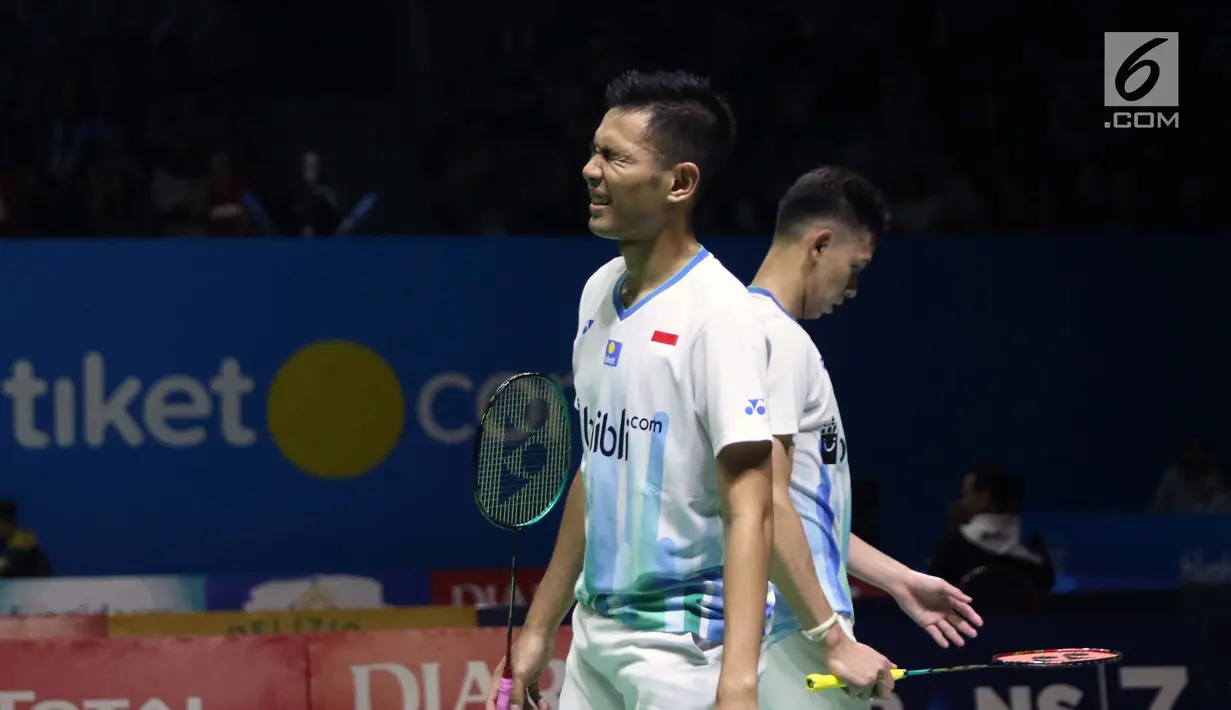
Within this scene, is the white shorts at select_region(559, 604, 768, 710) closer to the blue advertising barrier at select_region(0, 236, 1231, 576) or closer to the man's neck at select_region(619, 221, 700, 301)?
the man's neck at select_region(619, 221, 700, 301)

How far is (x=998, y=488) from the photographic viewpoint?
734 cm

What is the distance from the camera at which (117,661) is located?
18.9 ft

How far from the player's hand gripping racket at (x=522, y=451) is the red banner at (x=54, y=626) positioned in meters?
3.21

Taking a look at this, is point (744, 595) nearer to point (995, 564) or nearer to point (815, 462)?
point (815, 462)

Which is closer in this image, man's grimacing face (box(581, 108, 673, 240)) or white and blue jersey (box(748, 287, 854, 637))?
man's grimacing face (box(581, 108, 673, 240))

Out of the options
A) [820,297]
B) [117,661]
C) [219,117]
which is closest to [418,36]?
[219,117]

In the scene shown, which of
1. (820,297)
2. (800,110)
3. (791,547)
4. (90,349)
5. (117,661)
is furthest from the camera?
(800,110)

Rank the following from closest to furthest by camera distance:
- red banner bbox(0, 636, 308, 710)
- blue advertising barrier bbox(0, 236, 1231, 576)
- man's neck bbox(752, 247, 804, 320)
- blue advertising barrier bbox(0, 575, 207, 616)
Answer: man's neck bbox(752, 247, 804, 320)
red banner bbox(0, 636, 308, 710)
blue advertising barrier bbox(0, 575, 207, 616)
blue advertising barrier bbox(0, 236, 1231, 576)

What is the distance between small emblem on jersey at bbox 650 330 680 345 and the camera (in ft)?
9.57

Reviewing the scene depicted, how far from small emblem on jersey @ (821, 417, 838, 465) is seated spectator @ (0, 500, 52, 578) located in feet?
17.0

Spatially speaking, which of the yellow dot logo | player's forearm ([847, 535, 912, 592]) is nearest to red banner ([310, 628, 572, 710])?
player's forearm ([847, 535, 912, 592])

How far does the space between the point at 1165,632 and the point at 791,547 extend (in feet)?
9.78

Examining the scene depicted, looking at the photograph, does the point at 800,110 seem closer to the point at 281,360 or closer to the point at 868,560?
the point at 281,360

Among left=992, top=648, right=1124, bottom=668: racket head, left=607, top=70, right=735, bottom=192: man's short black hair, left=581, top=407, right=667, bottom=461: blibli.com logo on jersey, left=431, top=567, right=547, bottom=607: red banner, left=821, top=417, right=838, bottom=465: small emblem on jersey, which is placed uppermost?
left=607, top=70, right=735, bottom=192: man's short black hair
